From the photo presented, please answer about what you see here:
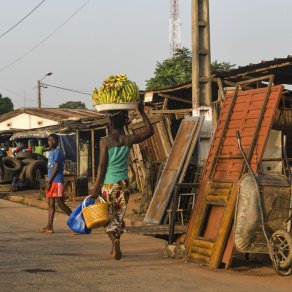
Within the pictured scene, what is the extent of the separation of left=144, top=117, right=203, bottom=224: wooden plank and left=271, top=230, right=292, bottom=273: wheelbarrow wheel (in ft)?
14.0

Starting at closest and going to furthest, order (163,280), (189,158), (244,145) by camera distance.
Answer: (163,280)
(244,145)
(189,158)

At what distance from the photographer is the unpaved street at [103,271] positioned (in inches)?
238

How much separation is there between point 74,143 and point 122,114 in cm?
2054

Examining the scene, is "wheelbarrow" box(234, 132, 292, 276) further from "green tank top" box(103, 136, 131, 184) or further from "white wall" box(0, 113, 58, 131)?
"white wall" box(0, 113, 58, 131)

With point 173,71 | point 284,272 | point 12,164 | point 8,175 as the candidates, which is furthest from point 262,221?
point 173,71

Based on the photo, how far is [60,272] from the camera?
6641 mm

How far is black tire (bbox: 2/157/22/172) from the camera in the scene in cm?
2281

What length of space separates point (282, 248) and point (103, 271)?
2.03 metres

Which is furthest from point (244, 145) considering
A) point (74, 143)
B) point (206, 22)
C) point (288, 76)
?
point (74, 143)

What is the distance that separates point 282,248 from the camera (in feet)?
21.5

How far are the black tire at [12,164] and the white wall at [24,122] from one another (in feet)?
55.5

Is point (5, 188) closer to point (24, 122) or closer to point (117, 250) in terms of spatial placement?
point (117, 250)

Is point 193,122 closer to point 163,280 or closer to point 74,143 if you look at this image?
point 163,280

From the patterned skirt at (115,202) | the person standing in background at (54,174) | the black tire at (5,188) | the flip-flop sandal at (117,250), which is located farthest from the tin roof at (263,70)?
the black tire at (5,188)
